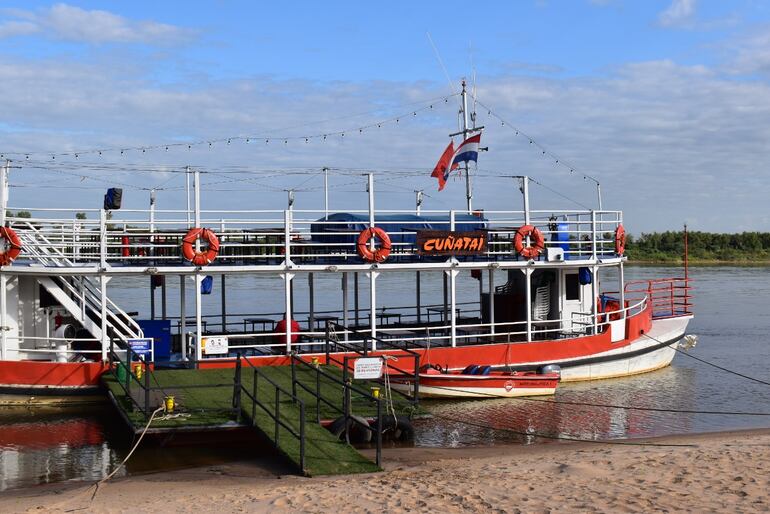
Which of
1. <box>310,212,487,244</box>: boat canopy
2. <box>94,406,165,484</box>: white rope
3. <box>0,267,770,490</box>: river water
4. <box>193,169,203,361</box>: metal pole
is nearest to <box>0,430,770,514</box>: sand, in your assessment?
<box>94,406,165,484</box>: white rope

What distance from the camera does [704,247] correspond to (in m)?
93.1

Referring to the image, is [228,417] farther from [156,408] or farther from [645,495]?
[645,495]

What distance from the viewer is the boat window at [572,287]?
875 inches

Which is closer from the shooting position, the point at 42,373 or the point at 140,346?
the point at 42,373

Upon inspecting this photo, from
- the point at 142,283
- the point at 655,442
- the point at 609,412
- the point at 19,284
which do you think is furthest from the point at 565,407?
the point at 142,283

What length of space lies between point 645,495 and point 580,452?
3242mm

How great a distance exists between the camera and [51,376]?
16859mm

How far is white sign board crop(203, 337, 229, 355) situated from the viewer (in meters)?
17.4

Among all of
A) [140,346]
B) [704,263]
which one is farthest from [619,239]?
[704,263]

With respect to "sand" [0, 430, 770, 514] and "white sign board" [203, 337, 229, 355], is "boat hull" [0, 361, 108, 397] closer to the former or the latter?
"white sign board" [203, 337, 229, 355]

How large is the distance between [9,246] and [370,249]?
7.45 m

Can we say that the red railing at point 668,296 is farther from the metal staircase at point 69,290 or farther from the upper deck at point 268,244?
the metal staircase at point 69,290

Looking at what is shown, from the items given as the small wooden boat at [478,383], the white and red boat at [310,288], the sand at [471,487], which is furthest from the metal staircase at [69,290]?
the small wooden boat at [478,383]

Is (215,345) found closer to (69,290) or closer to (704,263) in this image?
(69,290)
